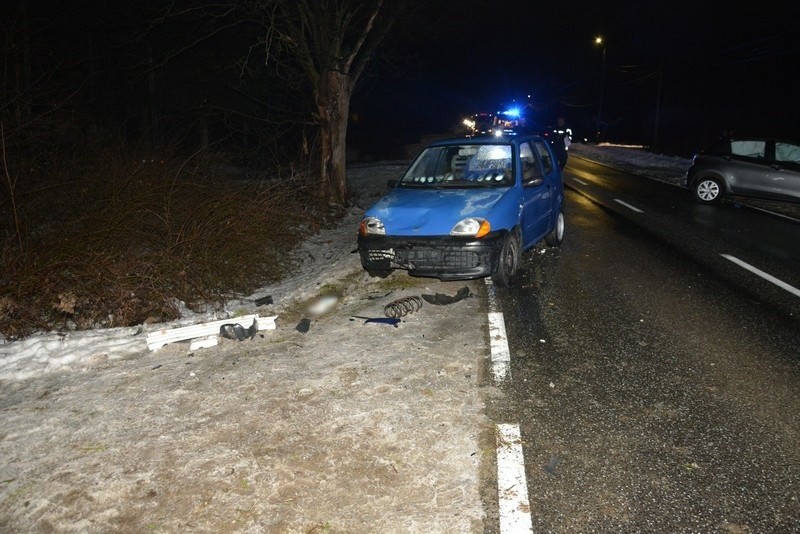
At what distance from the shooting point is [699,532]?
267 centimetres

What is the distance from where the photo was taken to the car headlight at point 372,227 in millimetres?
6254

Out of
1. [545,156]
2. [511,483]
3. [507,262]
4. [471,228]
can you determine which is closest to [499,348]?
[471,228]

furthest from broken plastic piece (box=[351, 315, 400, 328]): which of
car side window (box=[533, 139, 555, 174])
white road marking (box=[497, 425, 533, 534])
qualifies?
car side window (box=[533, 139, 555, 174])

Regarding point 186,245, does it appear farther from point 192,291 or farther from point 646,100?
point 646,100

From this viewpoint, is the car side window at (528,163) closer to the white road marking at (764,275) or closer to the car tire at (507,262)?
the car tire at (507,262)

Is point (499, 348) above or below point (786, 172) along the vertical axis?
below

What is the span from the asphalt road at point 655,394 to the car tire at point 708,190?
19.5ft

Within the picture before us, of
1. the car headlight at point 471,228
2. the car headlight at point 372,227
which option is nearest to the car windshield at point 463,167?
the car headlight at point 471,228

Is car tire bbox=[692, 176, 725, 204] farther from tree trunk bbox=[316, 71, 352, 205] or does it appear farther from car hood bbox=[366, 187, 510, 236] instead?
car hood bbox=[366, 187, 510, 236]

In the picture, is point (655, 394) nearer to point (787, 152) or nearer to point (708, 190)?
point (787, 152)

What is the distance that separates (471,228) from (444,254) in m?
0.41

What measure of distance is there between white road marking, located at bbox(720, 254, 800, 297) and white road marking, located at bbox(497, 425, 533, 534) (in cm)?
488

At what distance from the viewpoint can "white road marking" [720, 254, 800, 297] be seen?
6537mm

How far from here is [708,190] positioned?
1356 centimetres
